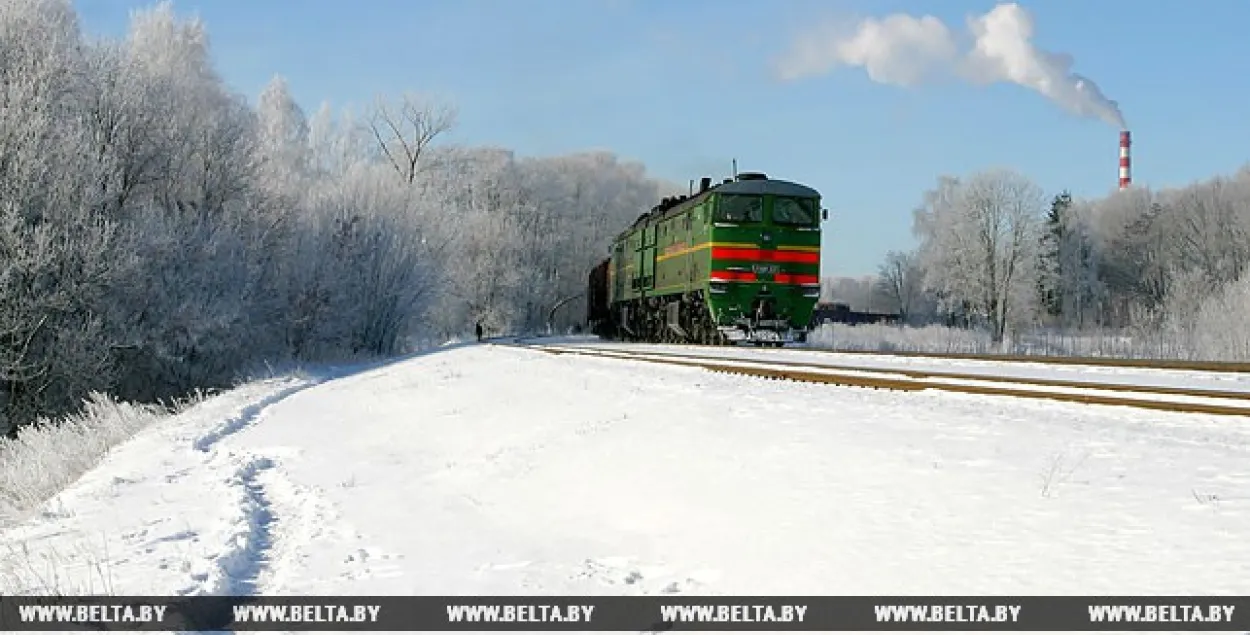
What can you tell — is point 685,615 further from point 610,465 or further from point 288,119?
point 288,119

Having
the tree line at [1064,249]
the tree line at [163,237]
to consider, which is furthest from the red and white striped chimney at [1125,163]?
the tree line at [163,237]

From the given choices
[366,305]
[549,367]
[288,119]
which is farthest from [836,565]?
[288,119]

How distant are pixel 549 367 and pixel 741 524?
1249 centimetres

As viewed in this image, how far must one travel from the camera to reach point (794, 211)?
27.0 meters

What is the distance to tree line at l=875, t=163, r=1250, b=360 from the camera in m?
70.4

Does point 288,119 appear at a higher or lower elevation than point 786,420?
higher

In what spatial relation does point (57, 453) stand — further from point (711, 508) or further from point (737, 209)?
point (737, 209)

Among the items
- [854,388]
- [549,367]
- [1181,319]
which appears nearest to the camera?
[854,388]

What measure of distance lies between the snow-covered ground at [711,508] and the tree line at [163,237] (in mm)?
14658

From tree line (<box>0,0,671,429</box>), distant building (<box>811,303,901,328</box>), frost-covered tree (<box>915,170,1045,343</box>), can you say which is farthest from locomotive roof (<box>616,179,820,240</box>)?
distant building (<box>811,303,901,328</box>)

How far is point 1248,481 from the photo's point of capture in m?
5.66

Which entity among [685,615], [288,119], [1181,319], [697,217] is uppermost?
[288,119]

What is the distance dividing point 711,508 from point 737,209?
64.8 ft

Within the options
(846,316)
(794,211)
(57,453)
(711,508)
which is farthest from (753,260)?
(846,316)
